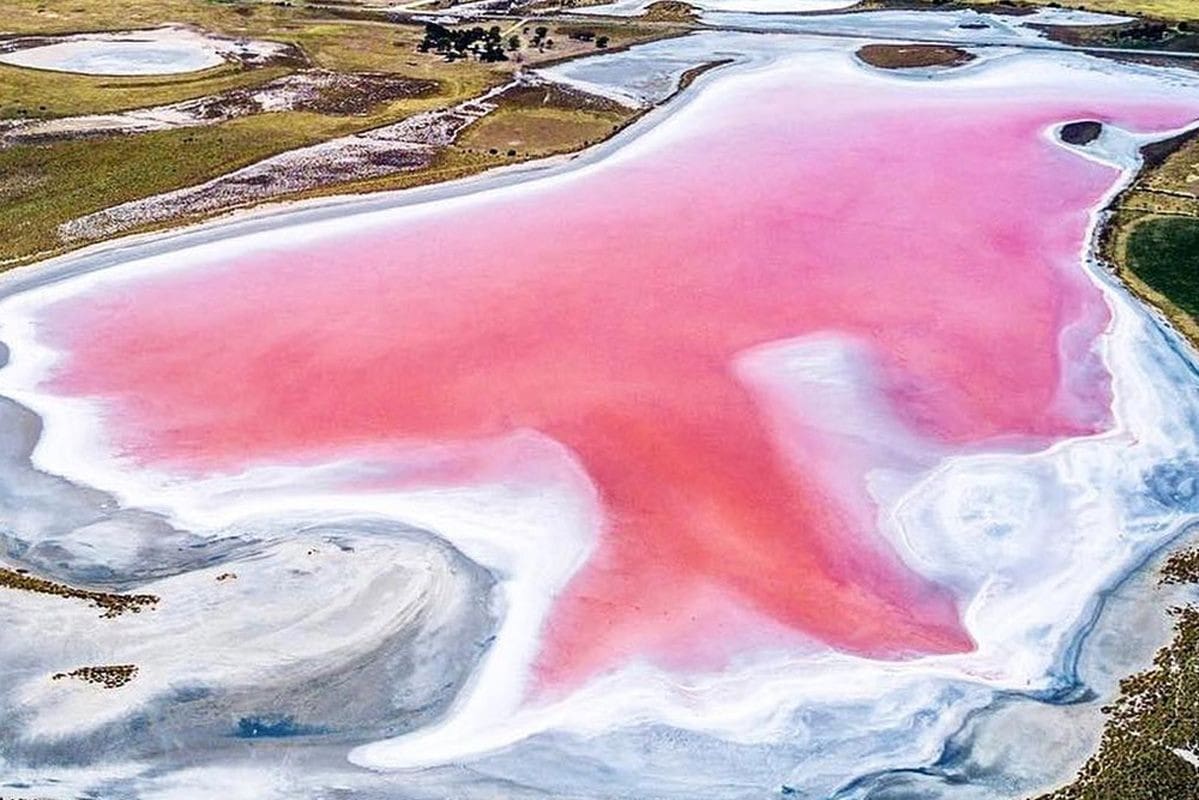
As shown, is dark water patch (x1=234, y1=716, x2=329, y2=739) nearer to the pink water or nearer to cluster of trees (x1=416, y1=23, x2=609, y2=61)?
the pink water

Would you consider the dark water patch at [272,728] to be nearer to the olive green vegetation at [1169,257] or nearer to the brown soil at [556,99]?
the olive green vegetation at [1169,257]

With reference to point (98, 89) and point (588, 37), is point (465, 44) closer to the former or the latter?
point (588, 37)

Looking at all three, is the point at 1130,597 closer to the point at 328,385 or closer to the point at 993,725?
the point at 993,725

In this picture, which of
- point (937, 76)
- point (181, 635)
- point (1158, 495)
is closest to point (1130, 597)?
point (1158, 495)

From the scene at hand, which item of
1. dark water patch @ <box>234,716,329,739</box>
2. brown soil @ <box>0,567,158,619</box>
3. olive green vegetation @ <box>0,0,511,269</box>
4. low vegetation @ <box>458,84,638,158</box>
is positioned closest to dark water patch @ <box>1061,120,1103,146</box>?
low vegetation @ <box>458,84,638,158</box>

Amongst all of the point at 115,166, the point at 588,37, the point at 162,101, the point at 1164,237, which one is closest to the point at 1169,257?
the point at 1164,237

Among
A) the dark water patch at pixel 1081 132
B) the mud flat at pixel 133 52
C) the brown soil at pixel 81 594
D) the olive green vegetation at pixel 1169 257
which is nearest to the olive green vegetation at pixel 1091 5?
the dark water patch at pixel 1081 132

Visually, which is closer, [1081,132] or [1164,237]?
[1164,237]
